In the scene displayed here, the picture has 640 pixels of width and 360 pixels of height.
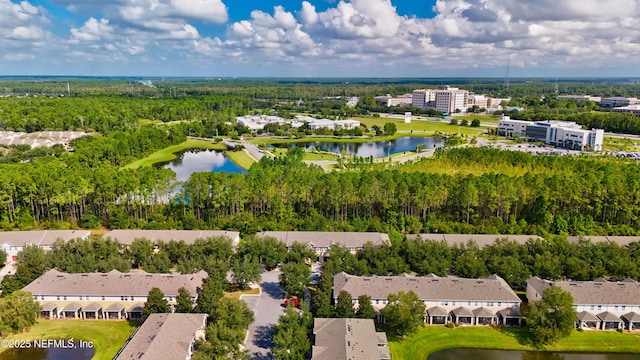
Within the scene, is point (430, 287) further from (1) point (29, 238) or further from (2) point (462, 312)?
(1) point (29, 238)

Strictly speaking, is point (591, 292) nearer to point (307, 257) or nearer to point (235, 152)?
point (307, 257)

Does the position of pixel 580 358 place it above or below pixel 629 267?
below

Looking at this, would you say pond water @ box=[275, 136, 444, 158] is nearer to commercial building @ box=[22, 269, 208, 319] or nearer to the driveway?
the driveway

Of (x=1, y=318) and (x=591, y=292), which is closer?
(x=1, y=318)

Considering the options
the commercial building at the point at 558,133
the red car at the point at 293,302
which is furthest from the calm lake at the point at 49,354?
the commercial building at the point at 558,133

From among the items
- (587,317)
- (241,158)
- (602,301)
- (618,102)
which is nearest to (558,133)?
(241,158)

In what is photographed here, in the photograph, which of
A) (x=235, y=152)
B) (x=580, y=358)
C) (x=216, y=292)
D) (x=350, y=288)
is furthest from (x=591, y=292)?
(x=235, y=152)
